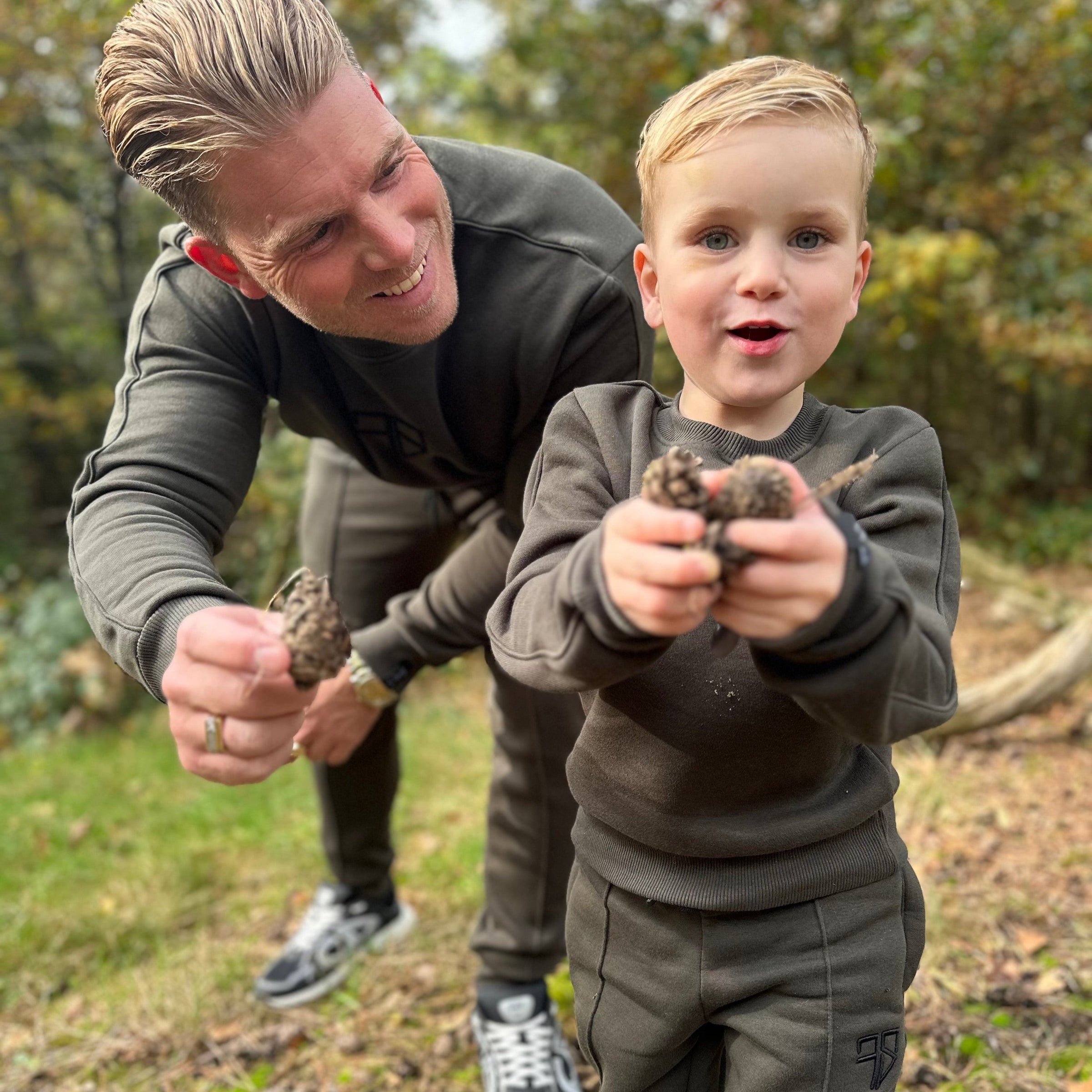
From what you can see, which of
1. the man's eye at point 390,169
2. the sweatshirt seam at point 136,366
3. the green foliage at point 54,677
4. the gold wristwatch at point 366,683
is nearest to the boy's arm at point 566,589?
the man's eye at point 390,169

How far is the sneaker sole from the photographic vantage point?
119 inches

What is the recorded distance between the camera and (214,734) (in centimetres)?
142

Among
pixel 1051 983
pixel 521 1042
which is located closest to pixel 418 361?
pixel 521 1042

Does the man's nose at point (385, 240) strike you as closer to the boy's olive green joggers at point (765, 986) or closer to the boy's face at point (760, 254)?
the boy's face at point (760, 254)

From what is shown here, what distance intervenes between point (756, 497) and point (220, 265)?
1402mm

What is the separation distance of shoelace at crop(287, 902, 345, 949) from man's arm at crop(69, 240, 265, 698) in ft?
5.10

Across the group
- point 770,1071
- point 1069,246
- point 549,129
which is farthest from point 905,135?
point 770,1071

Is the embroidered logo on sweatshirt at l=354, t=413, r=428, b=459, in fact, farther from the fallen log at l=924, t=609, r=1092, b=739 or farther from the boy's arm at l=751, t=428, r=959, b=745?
the fallen log at l=924, t=609, r=1092, b=739

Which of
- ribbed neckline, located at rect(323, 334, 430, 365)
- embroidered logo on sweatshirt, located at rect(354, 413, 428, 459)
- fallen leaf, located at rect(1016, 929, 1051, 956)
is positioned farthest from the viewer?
fallen leaf, located at rect(1016, 929, 1051, 956)

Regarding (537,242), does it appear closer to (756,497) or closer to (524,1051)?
(756,497)

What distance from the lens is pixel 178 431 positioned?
2041mm

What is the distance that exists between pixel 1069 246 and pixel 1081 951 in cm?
569

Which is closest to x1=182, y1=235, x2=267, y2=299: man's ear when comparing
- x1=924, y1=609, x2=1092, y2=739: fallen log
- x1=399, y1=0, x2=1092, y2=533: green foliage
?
x1=924, y1=609, x2=1092, y2=739: fallen log

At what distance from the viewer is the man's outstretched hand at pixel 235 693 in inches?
52.9
